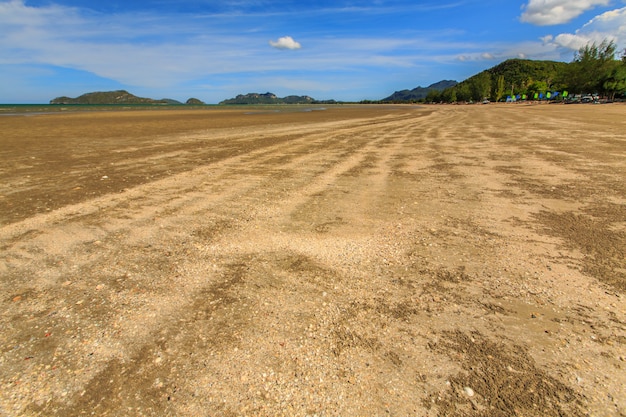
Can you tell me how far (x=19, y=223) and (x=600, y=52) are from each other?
10752cm

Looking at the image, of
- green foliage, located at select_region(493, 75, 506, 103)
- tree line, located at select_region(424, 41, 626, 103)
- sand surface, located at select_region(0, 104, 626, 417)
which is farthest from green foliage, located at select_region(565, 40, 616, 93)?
sand surface, located at select_region(0, 104, 626, 417)

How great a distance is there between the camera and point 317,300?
3123mm

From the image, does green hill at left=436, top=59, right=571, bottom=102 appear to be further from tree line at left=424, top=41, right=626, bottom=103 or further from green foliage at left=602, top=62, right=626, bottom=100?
green foliage at left=602, top=62, right=626, bottom=100

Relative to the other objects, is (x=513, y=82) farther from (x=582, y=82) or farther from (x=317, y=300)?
(x=317, y=300)

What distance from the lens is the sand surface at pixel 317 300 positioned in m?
2.15

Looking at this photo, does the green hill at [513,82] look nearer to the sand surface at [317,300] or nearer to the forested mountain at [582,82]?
the forested mountain at [582,82]

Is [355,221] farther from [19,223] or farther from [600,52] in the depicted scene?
[600,52]

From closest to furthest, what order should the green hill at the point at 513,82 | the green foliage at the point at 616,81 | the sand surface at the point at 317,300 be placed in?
the sand surface at the point at 317,300 < the green foliage at the point at 616,81 < the green hill at the point at 513,82

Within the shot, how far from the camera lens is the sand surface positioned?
2.15 m

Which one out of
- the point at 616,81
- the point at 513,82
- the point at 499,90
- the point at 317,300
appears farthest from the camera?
the point at 513,82

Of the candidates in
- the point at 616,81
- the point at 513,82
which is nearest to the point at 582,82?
the point at 616,81

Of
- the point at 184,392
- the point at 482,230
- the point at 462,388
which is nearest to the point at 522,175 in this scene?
the point at 482,230

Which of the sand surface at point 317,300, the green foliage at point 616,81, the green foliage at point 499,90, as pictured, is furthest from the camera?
the green foliage at point 499,90

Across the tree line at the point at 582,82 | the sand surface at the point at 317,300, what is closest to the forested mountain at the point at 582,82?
the tree line at the point at 582,82
